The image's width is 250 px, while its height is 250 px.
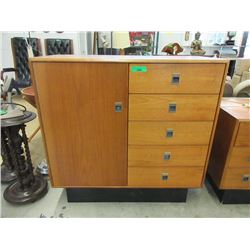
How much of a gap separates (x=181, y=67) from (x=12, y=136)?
3.99 feet

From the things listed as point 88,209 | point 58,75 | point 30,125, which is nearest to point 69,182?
point 88,209

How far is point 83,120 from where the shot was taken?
3.84 ft

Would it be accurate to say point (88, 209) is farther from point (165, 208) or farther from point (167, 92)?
point (167, 92)

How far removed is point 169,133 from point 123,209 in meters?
0.70

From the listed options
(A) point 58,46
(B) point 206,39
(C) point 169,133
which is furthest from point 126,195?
(B) point 206,39

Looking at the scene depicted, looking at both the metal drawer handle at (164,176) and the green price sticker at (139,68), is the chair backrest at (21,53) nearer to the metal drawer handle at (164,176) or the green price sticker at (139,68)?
the green price sticker at (139,68)

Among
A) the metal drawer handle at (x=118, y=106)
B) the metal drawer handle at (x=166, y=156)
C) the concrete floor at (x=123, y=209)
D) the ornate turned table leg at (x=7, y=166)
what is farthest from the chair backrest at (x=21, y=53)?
the metal drawer handle at (x=166, y=156)

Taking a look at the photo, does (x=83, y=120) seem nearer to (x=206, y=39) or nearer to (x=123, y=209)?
(x=123, y=209)

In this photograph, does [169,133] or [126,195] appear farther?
[126,195]

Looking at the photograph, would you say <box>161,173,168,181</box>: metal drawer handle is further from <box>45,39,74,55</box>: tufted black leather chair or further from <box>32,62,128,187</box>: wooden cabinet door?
<box>45,39,74,55</box>: tufted black leather chair

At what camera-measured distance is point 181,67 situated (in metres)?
1.05

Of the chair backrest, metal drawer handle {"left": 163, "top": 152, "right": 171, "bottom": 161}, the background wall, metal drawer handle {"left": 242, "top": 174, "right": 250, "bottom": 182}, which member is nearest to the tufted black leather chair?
the chair backrest

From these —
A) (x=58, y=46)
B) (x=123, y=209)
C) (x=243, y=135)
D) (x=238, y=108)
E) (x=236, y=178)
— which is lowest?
(x=123, y=209)

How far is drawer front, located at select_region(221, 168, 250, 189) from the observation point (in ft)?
4.39
